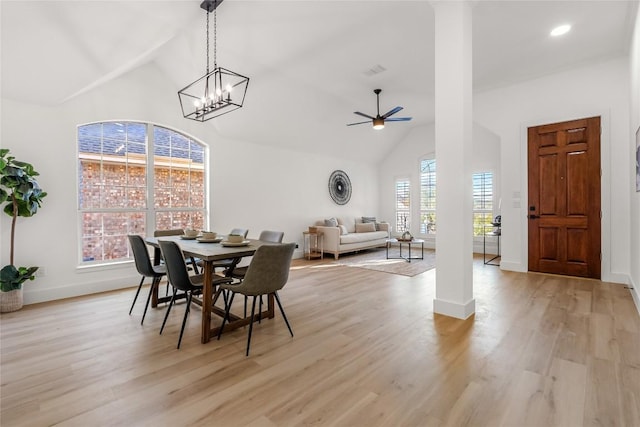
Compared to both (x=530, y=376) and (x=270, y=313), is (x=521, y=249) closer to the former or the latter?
(x=530, y=376)

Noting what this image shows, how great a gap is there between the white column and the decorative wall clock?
4875mm

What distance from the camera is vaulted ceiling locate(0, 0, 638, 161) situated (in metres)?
3.12

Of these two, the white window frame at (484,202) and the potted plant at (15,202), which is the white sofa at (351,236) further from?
the potted plant at (15,202)

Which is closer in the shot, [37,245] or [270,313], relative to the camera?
[270,313]

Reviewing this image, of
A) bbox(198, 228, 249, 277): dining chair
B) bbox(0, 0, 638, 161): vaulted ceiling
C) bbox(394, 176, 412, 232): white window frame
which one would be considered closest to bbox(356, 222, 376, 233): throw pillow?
bbox(394, 176, 412, 232): white window frame

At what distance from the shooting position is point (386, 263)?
6.15 metres

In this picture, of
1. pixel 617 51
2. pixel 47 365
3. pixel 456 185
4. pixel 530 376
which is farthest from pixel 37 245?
pixel 617 51

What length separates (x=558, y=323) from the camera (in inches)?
116

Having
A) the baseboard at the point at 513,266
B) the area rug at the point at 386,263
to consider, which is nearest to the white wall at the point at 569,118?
the baseboard at the point at 513,266

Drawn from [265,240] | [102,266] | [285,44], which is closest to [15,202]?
[102,266]

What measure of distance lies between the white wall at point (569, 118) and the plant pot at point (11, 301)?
686 cm

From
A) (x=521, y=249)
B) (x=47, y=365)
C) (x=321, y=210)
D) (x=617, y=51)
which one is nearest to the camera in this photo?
(x=47, y=365)

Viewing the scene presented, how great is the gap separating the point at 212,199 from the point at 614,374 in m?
5.32

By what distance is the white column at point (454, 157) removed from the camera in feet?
10.1
